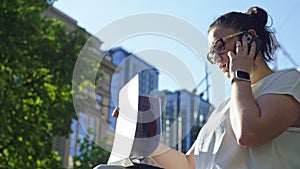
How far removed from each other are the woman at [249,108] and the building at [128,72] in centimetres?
22

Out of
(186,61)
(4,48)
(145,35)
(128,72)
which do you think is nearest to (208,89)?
(186,61)

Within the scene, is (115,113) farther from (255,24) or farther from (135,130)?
(255,24)

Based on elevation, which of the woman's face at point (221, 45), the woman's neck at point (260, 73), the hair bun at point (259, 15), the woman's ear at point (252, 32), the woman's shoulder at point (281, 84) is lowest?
the woman's shoulder at point (281, 84)

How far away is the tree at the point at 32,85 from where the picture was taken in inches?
333

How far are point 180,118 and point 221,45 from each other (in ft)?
0.87

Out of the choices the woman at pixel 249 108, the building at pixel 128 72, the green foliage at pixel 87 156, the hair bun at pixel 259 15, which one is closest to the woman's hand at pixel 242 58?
the woman at pixel 249 108

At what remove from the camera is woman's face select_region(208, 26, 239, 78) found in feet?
4.36

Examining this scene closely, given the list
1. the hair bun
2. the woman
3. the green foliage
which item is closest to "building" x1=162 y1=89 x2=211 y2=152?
the woman

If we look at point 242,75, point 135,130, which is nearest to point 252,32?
point 242,75

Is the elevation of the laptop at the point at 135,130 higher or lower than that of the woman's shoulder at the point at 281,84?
lower

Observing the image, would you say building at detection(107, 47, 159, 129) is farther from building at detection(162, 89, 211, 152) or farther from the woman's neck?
the woman's neck

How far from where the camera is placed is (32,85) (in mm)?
9477

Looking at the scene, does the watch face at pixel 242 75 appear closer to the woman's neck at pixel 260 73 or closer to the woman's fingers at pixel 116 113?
the woman's neck at pixel 260 73

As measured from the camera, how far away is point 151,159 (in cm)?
138
